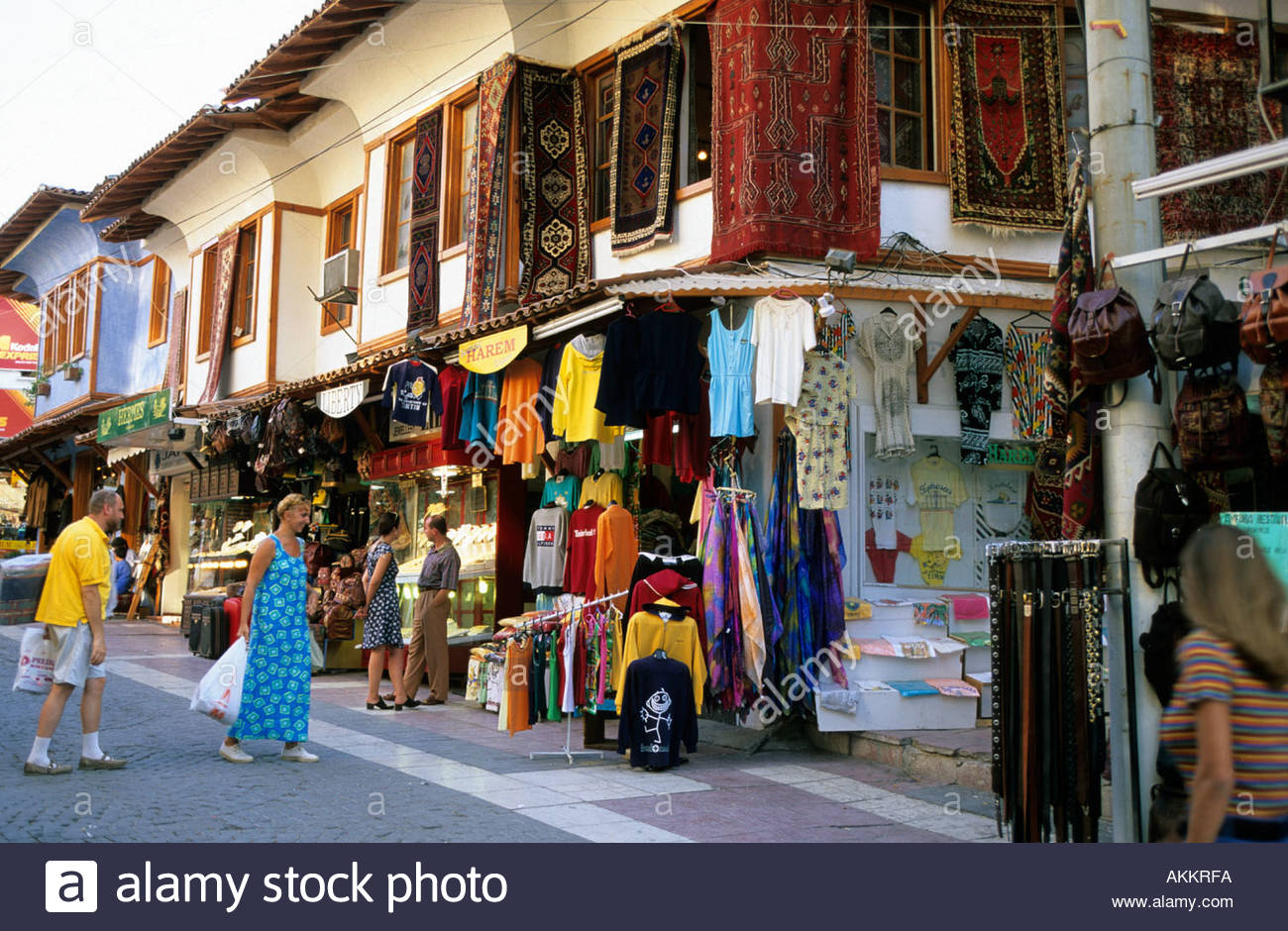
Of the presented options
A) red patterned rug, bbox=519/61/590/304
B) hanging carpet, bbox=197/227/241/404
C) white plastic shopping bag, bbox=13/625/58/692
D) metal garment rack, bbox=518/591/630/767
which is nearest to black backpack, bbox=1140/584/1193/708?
metal garment rack, bbox=518/591/630/767

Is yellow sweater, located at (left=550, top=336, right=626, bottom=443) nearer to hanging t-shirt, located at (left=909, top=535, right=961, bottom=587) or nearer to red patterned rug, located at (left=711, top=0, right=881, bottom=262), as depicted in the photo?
red patterned rug, located at (left=711, top=0, right=881, bottom=262)

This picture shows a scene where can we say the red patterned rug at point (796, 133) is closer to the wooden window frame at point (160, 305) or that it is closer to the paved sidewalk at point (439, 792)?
the paved sidewalk at point (439, 792)

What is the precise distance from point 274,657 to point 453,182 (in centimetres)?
748

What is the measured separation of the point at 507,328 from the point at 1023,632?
20.9ft

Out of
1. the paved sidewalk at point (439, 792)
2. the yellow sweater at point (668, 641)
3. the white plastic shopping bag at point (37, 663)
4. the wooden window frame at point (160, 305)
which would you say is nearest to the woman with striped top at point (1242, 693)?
the paved sidewalk at point (439, 792)

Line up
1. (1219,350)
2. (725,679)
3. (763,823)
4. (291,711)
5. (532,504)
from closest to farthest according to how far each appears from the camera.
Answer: (1219,350), (763,823), (291,711), (725,679), (532,504)

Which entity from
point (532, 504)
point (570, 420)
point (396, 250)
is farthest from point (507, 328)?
point (396, 250)

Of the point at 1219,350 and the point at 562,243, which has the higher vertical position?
the point at 562,243

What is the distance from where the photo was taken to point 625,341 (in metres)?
9.38

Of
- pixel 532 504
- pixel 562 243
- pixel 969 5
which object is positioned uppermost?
pixel 969 5

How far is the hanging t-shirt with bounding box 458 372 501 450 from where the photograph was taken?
11.6 metres

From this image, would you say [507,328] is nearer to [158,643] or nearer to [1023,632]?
[1023,632]

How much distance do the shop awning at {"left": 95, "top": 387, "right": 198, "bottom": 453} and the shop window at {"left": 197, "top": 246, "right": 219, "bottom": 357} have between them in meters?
1.64

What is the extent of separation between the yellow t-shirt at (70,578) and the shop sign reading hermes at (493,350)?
160 inches
